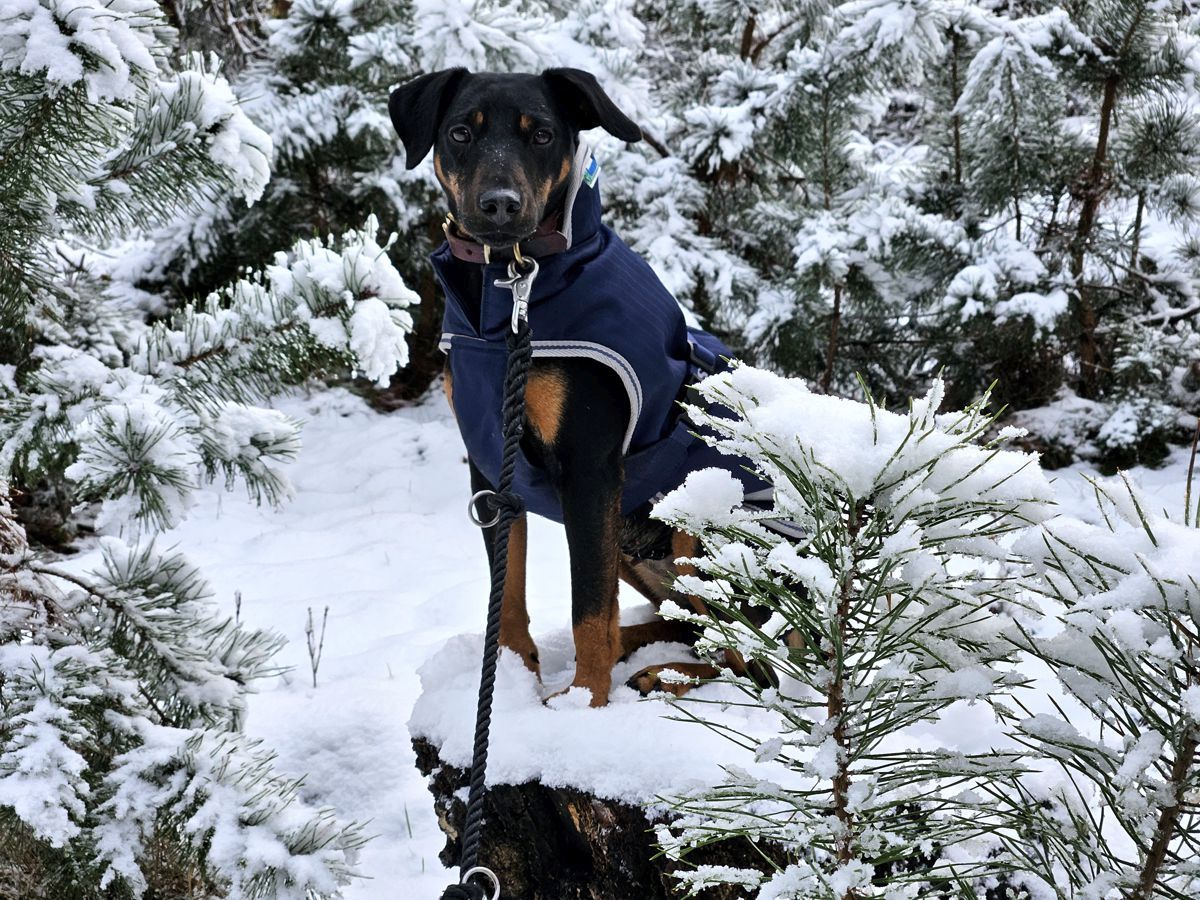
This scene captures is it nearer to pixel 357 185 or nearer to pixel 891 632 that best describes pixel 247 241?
pixel 357 185

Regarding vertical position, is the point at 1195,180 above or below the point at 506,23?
below

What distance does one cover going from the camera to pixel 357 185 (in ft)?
18.7

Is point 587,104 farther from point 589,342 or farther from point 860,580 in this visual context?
point 860,580

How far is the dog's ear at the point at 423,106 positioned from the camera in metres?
2.09

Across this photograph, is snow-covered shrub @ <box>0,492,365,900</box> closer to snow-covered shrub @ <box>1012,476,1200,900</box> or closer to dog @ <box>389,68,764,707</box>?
dog @ <box>389,68,764,707</box>

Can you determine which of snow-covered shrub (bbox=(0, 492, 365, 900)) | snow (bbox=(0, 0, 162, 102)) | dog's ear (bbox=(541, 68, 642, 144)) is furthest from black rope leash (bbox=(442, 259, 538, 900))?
snow (bbox=(0, 0, 162, 102))

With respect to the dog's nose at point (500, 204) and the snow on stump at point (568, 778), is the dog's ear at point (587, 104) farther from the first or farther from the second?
the snow on stump at point (568, 778)

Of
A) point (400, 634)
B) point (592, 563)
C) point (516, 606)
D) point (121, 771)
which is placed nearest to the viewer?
point (121, 771)

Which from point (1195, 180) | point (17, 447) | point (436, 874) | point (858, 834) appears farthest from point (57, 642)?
point (1195, 180)

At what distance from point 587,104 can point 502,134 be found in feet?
0.71

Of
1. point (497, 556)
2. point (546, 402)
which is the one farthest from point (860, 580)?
point (546, 402)

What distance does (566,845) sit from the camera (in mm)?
2029

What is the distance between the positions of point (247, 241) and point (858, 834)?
5.61 metres

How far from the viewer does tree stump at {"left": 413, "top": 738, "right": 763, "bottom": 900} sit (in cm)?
186
